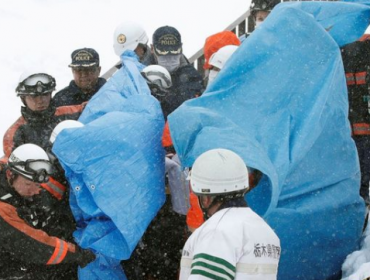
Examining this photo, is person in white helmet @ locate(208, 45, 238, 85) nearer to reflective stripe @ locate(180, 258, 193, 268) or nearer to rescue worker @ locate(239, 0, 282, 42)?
rescue worker @ locate(239, 0, 282, 42)

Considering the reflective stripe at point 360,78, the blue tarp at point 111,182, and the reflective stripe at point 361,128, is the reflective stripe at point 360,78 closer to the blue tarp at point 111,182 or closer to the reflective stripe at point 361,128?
the reflective stripe at point 361,128

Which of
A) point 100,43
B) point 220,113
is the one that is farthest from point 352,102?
point 100,43

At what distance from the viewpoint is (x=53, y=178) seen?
3.59m

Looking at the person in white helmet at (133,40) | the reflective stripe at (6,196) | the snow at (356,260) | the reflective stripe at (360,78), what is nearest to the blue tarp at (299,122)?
the snow at (356,260)

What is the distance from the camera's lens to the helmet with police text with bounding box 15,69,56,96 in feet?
14.1

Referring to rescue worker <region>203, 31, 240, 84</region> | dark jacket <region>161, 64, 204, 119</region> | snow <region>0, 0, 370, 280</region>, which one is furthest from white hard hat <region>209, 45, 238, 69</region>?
snow <region>0, 0, 370, 280</region>

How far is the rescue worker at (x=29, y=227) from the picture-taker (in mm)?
3289

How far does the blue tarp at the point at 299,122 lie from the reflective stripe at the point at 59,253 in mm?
883

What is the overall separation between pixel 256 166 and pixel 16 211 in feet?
4.64

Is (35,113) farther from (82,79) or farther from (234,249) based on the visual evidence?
(234,249)

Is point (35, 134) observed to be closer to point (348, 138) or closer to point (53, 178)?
point (53, 178)

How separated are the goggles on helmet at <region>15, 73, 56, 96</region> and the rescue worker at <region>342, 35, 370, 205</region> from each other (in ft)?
7.07

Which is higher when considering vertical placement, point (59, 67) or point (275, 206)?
point (275, 206)

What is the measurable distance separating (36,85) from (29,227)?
1315mm
